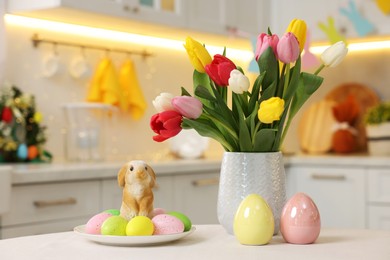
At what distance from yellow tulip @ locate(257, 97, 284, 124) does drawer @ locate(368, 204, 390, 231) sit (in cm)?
225

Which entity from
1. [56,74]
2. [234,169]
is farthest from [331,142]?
[234,169]

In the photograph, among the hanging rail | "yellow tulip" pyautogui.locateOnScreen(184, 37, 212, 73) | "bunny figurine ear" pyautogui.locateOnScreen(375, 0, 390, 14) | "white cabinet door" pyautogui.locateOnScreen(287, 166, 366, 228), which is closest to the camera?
"yellow tulip" pyautogui.locateOnScreen(184, 37, 212, 73)

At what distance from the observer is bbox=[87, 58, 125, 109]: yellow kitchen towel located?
3.48 m

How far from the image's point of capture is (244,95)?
1479mm

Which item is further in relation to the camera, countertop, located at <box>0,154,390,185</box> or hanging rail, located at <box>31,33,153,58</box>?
hanging rail, located at <box>31,33,153,58</box>

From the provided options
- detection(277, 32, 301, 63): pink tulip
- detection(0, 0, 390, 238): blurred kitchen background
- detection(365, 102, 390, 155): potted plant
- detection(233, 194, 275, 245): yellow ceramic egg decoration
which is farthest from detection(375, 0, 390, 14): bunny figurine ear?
detection(233, 194, 275, 245): yellow ceramic egg decoration

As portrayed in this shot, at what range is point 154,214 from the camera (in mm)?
1449

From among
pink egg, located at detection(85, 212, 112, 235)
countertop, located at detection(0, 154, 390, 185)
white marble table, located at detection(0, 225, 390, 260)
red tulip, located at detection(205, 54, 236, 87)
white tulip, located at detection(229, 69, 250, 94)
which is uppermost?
red tulip, located at detection(205, 54, 236, 87)

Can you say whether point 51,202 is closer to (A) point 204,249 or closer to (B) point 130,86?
(B) point 130,86

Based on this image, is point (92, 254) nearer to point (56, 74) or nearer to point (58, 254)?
point (58, 254)

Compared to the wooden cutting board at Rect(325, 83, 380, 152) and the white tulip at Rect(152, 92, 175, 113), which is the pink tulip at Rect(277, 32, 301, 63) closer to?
the white tulip at Rect(152, 92, 175, 113)

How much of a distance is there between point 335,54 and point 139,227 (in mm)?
545

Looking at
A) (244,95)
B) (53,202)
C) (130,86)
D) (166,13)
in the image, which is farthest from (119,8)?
(244,95)

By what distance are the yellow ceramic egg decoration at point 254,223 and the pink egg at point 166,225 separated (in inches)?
4.5
